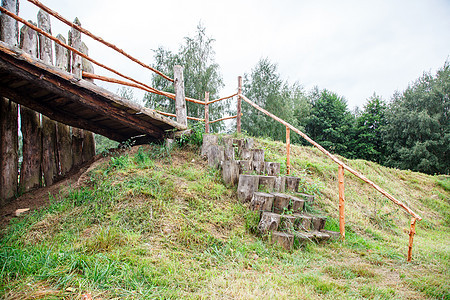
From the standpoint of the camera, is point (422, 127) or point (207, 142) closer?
point (207, 142)

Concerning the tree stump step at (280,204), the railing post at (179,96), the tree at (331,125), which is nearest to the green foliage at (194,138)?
the railing post at (179,96)

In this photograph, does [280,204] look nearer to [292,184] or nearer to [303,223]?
[303,223]

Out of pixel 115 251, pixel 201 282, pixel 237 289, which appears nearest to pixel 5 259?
pixel 115 251

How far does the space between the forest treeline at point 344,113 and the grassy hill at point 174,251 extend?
11.0 m

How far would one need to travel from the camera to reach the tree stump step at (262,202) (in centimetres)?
360

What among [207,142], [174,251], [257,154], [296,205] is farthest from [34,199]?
[296,205]

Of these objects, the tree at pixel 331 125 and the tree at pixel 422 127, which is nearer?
the tree at pixel 422 127

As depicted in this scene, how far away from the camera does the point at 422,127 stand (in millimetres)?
19516

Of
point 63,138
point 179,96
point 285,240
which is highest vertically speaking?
point 179,96

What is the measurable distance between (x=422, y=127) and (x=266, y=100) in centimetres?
1274

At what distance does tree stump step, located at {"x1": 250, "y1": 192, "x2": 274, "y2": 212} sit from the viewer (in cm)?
360

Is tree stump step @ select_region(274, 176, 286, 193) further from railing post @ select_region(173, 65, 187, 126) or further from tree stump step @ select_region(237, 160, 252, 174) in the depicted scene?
railing post @ select_region(173, 65, 187, 126)

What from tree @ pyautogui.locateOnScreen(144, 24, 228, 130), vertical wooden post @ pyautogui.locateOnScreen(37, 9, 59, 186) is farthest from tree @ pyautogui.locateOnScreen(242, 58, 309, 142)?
vertical wooden post @ pyautogui.locateOnScreen(37, 9, 59, 186)

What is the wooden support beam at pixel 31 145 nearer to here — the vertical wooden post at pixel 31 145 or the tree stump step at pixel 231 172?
the vertical wooden post at pixel 31 145
